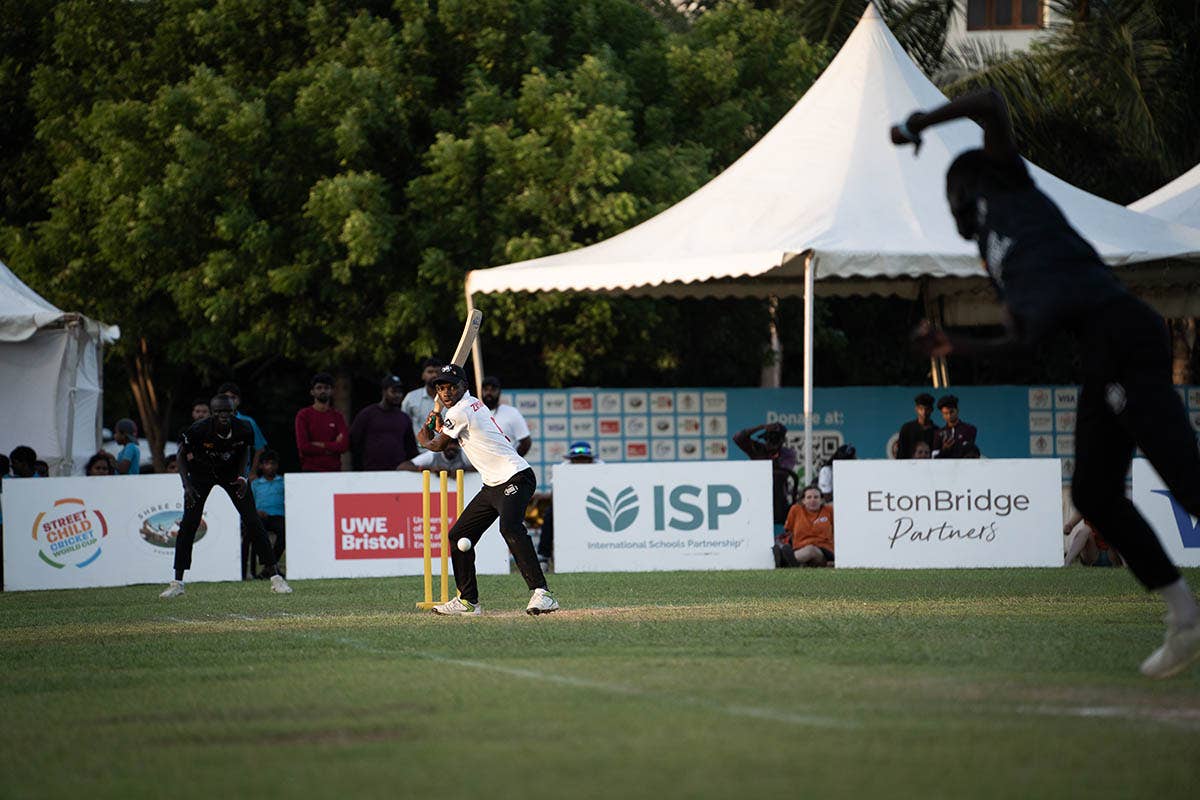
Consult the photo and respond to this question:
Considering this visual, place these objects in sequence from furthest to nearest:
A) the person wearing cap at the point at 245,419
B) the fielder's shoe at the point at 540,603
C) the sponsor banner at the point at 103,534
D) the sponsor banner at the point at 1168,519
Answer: the sponsor banner at the point at 103,534 < the sponsor banner at the point at 1168,519 < the person wearing cap at the point at 245,419 < the fielder's shoe at the point at 540,603

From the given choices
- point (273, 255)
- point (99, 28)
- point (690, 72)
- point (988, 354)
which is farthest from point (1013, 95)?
point (988, 354)

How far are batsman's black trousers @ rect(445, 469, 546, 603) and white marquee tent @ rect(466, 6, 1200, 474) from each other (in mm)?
7698

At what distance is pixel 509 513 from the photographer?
1296cm

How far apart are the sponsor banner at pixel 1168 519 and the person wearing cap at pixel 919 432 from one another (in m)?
2.63

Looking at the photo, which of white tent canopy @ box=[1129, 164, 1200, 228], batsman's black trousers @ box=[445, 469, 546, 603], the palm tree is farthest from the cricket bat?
the palm tree

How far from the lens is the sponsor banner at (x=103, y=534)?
19.0m

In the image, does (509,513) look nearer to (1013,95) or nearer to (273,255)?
(273,255)

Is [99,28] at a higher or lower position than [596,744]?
higher

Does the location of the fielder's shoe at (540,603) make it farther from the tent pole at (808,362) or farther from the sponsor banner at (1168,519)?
the sponsor banner at (1168,519)

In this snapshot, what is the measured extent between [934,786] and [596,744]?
4.65 feet

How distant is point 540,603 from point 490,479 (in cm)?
95

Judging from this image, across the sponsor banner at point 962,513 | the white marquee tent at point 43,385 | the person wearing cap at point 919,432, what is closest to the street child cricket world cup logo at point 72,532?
the white marquee tent at point 43,385

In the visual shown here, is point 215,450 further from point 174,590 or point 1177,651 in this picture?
point 1177,651

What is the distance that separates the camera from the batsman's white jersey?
1301 cm
